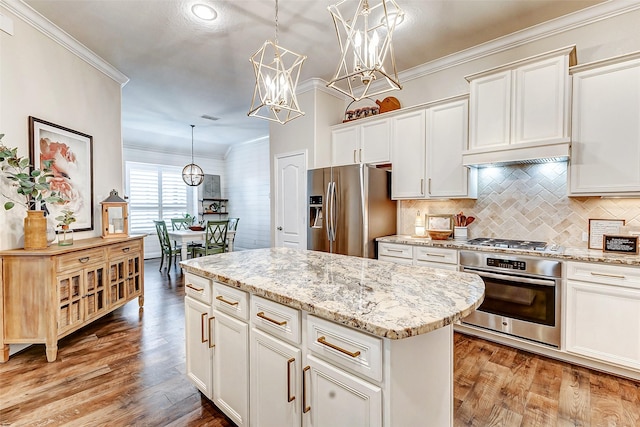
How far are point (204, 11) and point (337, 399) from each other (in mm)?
3047

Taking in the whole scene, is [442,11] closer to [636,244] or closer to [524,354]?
[636,244]

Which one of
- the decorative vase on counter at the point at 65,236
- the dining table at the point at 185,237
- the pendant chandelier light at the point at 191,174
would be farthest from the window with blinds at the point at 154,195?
the decorative vase on counter at the point at 65,236

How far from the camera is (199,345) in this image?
1904 millimetres

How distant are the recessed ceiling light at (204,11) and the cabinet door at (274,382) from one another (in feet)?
8.63

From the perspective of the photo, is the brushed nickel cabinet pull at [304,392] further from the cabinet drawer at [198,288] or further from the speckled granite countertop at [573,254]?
the speckled granite countertop at [573,254]

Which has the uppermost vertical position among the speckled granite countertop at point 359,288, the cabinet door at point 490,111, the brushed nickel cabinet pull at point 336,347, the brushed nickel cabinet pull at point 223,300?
the cabinet door at point 490,111

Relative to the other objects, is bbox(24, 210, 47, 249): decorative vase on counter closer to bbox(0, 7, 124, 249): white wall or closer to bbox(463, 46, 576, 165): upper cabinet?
bbox(0, 7, 124, 249): white wall

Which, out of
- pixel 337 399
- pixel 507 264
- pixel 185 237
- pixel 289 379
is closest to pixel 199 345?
pixel 289 379

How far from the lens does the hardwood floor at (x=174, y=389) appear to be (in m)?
1.83

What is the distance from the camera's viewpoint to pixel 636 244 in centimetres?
234

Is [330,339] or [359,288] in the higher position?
[359,288]

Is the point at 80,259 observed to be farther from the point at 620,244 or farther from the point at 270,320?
the point at 620,244

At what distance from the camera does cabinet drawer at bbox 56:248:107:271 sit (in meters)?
2.56

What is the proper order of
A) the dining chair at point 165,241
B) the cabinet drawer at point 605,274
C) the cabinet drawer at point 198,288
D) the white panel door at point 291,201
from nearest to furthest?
1. the cabinet drawer at point 198,288
2. the cabinet drawer at point 605,274
3. the white panel door at point 291,201
4. the dining chair at point 165,241
